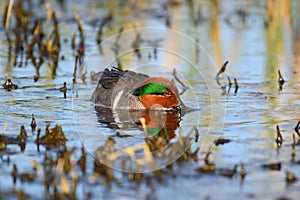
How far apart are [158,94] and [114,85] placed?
1.74 feet

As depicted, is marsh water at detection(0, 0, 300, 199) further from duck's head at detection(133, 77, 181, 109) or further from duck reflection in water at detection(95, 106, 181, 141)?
duck's head at detection(133, 77, 181, 109)

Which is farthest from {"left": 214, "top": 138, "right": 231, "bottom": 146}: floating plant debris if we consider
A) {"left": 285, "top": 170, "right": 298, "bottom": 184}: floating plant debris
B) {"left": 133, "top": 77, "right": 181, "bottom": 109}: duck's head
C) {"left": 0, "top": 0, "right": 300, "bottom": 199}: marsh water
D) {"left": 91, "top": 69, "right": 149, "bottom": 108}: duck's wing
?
{"left": 91, "top": 69, "right": 149, "bottom": 108}: duck's wing

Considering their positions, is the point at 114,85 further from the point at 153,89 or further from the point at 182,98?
the point at 182,98

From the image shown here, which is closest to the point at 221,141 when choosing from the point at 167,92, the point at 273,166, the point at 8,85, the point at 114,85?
the point at 273,166

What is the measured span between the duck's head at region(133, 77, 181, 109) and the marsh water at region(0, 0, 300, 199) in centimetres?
24

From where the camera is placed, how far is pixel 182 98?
7402 mm

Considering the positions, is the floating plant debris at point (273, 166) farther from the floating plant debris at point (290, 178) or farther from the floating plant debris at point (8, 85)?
the floating plant debris at point (8, 85)

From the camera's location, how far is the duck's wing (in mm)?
7094

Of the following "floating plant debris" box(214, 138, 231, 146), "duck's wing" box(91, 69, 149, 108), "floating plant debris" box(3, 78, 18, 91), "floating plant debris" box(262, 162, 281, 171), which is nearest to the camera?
"floating plant debris" box(262, 162, 281, 171)

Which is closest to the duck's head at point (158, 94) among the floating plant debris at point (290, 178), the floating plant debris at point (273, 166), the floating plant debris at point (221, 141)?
the floating plant debris at point (221, 141)

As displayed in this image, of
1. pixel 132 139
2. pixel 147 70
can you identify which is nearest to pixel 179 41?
pixel 147 70

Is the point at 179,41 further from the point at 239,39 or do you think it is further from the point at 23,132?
the point at 23,132

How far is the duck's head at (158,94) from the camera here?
6789 millimetres

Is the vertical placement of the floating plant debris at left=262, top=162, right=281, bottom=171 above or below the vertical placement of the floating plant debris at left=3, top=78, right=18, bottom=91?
below
